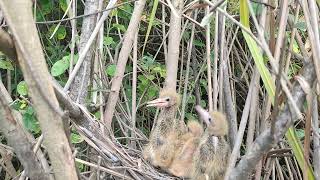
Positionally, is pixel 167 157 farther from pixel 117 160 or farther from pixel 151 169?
pixel 117 160

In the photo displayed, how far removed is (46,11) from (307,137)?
4.45 ft

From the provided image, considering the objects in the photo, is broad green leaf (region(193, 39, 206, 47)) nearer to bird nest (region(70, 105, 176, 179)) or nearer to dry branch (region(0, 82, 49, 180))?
bird nest (region(70, 105, 176, 179))

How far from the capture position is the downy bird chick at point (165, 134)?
1726 mm

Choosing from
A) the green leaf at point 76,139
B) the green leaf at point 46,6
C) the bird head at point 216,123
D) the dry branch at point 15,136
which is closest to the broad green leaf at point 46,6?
the green leaf at point 46,6

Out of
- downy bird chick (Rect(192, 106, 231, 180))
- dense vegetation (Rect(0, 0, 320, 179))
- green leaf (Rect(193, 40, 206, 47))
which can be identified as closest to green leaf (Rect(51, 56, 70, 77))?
dense vegetation (Rect(0, 0, 320, 179))

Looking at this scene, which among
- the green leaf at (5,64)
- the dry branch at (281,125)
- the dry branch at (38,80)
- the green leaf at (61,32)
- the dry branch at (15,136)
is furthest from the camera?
the green leaf at (61,32)

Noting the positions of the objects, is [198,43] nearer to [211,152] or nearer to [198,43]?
[198,43]

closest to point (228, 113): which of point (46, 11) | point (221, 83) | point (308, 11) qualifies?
point (221, 83)

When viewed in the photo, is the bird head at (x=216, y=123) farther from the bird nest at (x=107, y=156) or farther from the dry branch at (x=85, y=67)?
the dry branch at (x=85, y=67)

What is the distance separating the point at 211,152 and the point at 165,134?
9.1 inches

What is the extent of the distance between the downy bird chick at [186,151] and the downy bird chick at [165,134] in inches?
0.9

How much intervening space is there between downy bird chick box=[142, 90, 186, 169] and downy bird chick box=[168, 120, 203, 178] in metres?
0.02

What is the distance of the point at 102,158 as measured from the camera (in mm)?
1522

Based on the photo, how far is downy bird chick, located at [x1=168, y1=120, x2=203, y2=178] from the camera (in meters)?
1.70
